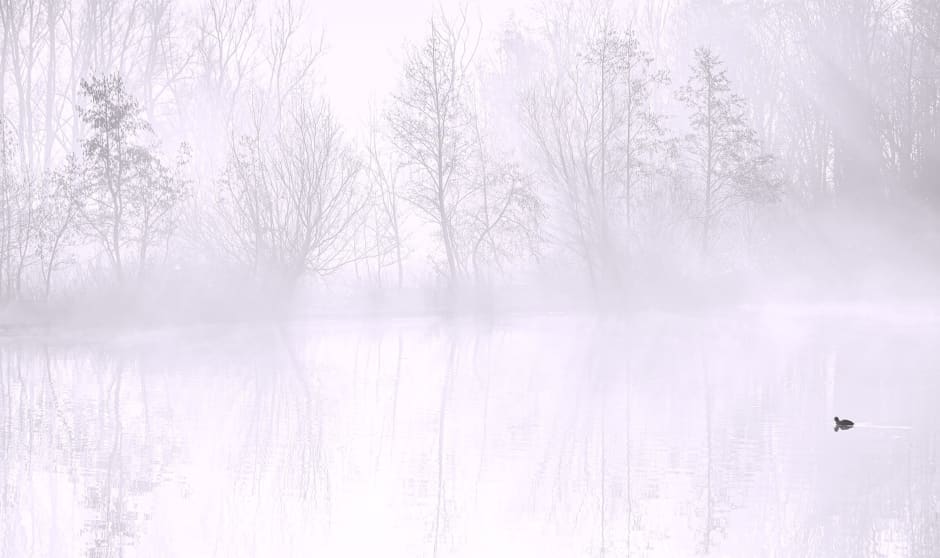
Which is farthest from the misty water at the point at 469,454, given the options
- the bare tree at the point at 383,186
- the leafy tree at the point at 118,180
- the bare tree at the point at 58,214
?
the bare tree at the point at 383,186

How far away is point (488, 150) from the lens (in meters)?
46.7

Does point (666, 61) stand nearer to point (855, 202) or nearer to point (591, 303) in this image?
point (855, 202)

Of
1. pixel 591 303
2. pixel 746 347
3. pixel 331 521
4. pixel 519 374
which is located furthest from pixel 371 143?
pixel 331 521

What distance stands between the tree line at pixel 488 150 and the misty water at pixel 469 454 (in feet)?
40.4

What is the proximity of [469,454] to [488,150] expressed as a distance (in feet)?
118

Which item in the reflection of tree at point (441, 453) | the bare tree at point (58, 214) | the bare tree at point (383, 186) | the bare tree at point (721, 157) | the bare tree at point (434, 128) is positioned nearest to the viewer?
the reflection of tree at point (441, 453)

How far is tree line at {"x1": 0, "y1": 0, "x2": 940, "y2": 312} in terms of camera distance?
3441 centimetres

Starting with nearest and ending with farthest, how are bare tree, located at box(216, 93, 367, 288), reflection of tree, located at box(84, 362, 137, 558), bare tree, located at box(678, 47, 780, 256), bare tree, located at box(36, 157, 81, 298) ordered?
reflection of tree, located at box(84, 362, 137, 558) < bare tree, located at box(36, 157, 81, 298) < bare tree, located at box(216, 93, 367, 288) < bare tree, located at box(678, 47, 780, 256)

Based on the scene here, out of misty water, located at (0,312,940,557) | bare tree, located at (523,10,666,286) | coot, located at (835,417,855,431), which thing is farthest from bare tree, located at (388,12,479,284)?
coot, located at (835,417,855,431)

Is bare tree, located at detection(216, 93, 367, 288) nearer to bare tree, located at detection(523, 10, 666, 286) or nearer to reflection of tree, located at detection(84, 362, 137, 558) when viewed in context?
bare tree, located at detection(523, 10, 666, 286)

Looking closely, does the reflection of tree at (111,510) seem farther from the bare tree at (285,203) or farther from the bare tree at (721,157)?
the bare tree at (721,157)

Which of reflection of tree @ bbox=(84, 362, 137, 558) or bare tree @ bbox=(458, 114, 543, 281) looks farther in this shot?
bare tree @ bbox=(458, 114, 543, 281)

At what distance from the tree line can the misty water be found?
40.4ft

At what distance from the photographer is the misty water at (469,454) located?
27.2 ft
